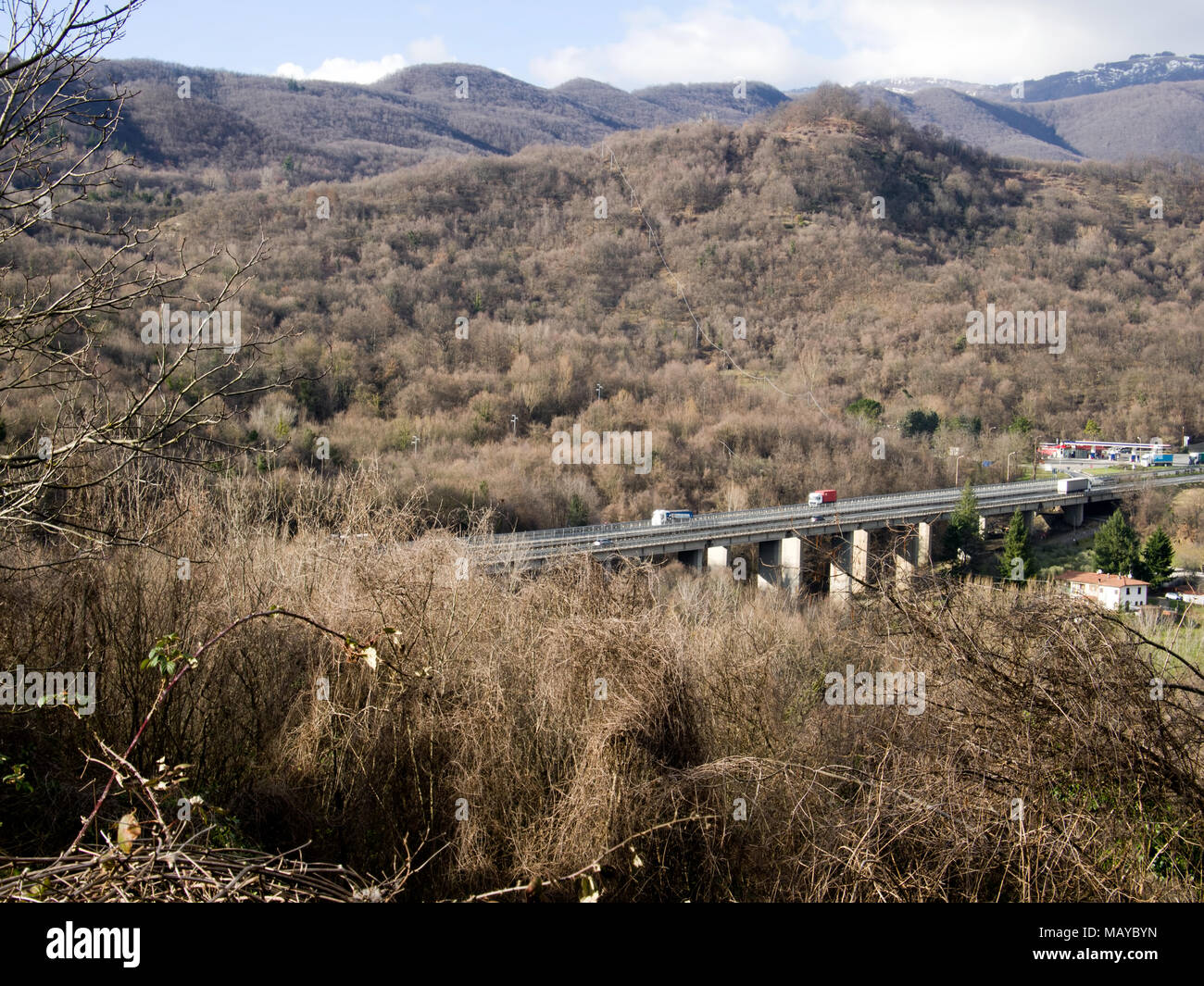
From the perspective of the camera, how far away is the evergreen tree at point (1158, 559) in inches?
1148

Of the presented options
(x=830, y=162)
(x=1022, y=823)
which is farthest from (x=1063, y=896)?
(x=830, y=162)

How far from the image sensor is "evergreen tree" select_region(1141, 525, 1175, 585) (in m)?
29.2

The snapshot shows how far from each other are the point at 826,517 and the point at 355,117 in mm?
93067

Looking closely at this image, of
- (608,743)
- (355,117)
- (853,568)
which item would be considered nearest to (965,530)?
(853,568)

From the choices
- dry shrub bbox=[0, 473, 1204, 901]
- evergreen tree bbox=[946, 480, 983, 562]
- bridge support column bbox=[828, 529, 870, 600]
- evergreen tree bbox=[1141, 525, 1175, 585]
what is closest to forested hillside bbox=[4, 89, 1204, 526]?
evergreen tree bbox=[946, 480, 983, 562]

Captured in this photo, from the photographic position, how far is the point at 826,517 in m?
29.3

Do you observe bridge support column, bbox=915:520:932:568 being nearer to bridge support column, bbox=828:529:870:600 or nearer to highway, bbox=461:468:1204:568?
highway, bbox=461:468:1204:568

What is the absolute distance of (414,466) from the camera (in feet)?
112

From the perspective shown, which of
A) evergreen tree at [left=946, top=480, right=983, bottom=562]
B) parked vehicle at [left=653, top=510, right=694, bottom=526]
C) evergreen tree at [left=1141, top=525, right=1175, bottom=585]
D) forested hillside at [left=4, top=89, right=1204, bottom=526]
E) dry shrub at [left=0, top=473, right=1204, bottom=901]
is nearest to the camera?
dry shrub at [left=0, top=473, right=1204, bottom=901]

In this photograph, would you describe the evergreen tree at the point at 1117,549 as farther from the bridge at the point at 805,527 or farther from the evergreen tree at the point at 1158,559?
the bridge at the point at 805,527

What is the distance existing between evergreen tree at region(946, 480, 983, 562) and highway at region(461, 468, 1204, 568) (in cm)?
96

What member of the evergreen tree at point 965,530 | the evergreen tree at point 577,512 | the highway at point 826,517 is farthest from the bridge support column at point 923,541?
the evergreen tree at point 577,512

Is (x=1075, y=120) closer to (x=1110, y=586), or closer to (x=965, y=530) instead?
(x=965, y=530)

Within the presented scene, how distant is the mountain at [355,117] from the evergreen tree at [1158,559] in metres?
44.1
